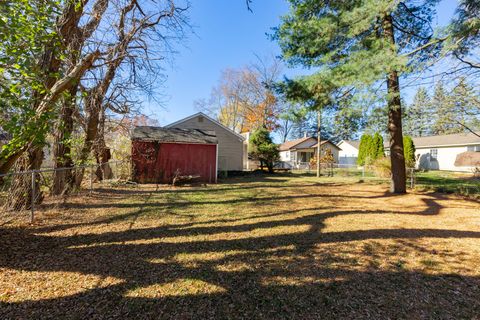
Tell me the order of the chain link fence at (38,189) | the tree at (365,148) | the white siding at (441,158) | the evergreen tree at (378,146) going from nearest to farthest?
1. the chain link fence at (38,189)
2. the white siding at (441,158)
3. the evergreen tree at (378,146)
4. the tree at (365,148)

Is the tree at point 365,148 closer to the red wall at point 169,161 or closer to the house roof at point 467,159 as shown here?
the house roof at point 467,159

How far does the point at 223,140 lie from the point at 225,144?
1.17 feet

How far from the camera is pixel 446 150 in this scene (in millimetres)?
23891

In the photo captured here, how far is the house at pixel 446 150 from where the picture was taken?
71.2 ft

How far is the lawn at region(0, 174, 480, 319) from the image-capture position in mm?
2465

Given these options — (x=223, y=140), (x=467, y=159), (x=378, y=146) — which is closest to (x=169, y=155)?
(x=223, y=140)

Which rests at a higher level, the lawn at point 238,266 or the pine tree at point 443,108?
the pine tree at point 443,108

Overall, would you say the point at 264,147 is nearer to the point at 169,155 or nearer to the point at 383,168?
the point at 383,168

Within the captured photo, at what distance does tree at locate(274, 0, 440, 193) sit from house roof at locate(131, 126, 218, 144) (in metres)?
6.39

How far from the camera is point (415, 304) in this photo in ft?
8.41

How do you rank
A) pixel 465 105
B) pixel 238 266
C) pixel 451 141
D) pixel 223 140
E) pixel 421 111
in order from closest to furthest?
pixel 238 266, pixel 465 105, pixel 421 111, pixel 223 140, pixel 451 141

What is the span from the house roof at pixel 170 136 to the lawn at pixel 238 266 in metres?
6.68

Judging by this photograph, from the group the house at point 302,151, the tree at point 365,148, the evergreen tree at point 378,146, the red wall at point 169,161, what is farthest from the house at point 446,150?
the red wall at point 169,161

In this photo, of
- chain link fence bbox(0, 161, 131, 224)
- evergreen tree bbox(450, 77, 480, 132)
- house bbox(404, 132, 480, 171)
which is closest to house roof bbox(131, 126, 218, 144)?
chain link fence bbox(0, 161, 131, 224)
